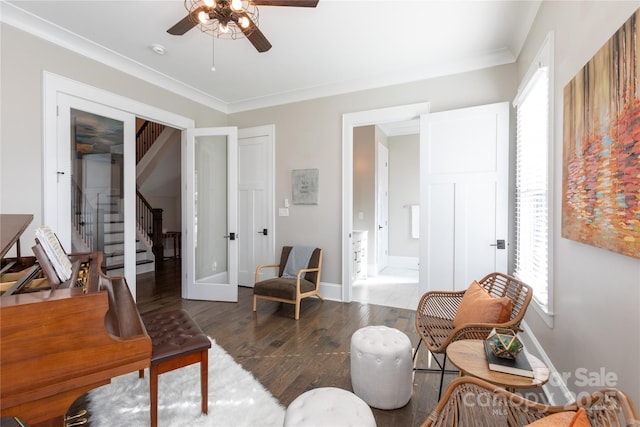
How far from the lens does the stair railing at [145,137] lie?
244 inches

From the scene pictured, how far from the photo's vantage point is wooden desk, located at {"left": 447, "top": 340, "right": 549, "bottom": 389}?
1.25 m

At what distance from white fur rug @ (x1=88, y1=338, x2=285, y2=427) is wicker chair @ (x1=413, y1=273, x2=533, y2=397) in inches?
42.4

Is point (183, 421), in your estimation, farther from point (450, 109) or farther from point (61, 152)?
point (450, 109)

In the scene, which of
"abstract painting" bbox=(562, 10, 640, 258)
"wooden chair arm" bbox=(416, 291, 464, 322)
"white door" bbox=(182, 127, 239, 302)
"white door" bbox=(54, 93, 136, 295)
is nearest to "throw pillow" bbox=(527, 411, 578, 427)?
"abstract painting" bbox=(562, 10, 640, 258)

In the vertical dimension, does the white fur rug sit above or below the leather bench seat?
below

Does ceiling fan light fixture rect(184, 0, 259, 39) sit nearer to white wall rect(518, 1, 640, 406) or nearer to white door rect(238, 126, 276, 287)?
white wall rect(518, 1, 640, 406)

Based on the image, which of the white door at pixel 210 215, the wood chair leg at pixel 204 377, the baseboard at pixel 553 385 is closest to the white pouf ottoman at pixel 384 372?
the baseboard at pixel 553 385

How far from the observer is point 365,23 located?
259 cm

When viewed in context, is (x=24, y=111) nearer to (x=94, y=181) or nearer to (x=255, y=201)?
(x=94, y=181)

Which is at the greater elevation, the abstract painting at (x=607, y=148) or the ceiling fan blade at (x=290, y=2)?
the ceiling fan blade at (x=290, y=2)

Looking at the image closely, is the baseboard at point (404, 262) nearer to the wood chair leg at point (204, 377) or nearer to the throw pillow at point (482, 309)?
the throw pillow at point (482, 309)

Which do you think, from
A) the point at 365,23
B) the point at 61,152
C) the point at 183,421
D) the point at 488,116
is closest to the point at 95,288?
the point at 183,421

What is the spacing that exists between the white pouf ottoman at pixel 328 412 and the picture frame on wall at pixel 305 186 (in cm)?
294

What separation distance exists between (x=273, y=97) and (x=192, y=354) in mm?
3680
